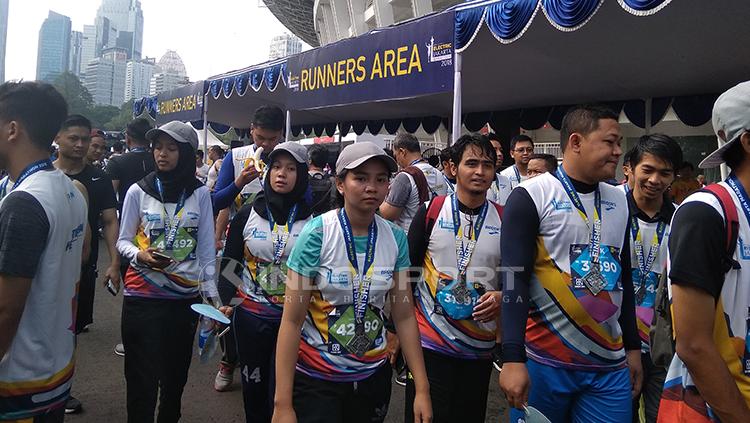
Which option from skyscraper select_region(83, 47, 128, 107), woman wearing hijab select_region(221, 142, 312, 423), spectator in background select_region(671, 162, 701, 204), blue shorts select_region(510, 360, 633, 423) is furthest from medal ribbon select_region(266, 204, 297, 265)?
skyscraper select_region(83, 47, 128, 107)

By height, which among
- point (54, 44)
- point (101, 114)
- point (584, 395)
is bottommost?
point (584, 395)

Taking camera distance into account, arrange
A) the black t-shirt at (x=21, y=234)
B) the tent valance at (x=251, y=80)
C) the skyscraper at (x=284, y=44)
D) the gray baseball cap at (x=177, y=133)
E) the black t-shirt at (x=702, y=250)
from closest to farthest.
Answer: the black t-shirt at (x=702, y=250) < the black t-shirt at (x=21, y=234) < the gray baseball cap at (x=177, y=133) < the tent valance at (x=251, y=80) < the skyscraper at (x=284, y=44)

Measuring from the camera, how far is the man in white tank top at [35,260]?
1.78m

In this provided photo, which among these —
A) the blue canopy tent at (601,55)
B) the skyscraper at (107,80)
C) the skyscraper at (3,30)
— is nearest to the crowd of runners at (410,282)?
the blue canopy tent at (601,55)

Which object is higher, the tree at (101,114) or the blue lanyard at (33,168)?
the tree at (101,114)

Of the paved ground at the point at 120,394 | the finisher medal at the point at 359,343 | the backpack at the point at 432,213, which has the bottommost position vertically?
the paved ground at the point at 120,394

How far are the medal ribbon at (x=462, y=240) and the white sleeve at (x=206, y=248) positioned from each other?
Result: 58.9 inches

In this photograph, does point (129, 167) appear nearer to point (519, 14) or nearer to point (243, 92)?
point (519, 14)

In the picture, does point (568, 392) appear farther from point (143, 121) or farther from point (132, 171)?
point (143, 121)

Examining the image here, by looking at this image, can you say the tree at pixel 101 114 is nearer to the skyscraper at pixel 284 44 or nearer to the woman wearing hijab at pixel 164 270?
the skyscraper at pixel 284 44

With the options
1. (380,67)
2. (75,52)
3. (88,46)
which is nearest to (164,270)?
(380,67)

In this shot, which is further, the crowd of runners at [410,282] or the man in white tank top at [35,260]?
the man in white tank top at [35,260]

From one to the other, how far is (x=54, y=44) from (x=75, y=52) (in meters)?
8.30

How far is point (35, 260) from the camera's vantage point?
5.94 ft
